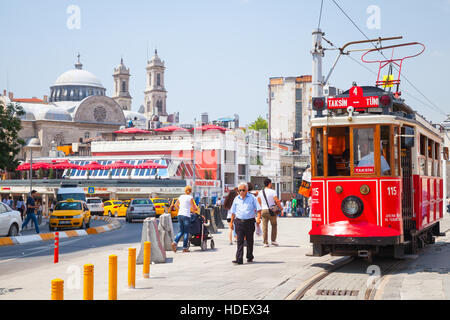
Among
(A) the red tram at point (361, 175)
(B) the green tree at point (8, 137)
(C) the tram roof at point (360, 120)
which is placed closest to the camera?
(A) the red tram at point (361, 175)

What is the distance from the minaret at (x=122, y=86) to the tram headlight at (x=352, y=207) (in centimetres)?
14925

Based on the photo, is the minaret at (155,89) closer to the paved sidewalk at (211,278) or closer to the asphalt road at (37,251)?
the asphalt road at (37,251)

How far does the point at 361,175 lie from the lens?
39.2 ft

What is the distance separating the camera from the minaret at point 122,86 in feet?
522

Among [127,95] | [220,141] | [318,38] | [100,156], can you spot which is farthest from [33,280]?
[127,95]

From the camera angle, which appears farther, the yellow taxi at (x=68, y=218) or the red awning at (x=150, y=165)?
the red awning at (x=150, y=165)

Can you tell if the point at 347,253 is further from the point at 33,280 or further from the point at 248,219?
the point at 33,280

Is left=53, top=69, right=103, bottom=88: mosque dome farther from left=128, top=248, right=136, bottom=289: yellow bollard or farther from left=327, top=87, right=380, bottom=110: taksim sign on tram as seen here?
left=128, top=248, right=136, bottom=289: yellow bollard

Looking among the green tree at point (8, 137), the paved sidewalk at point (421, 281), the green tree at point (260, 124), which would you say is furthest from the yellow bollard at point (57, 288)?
the green tree at point (260, 124)

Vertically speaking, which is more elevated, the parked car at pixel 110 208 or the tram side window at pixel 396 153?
the tram side window at pixel 396 153

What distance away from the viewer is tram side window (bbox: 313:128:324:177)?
40.7 feet

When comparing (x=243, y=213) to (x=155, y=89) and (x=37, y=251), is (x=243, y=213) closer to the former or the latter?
(x=37, y=251)

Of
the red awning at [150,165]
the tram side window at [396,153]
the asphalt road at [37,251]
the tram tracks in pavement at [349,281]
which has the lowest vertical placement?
the asphalt road at [37,251]

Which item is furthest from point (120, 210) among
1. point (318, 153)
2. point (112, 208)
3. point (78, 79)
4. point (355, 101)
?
point (78, 79)
